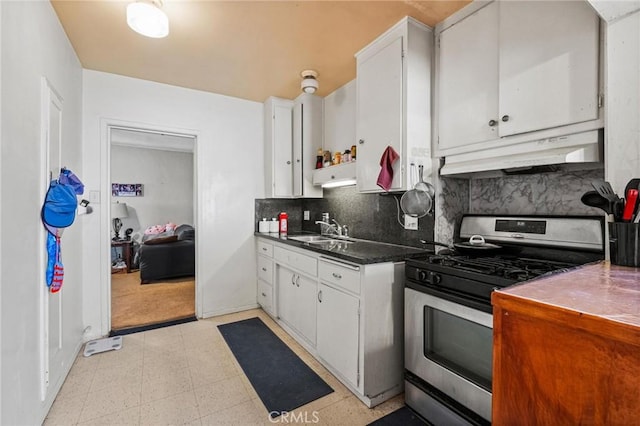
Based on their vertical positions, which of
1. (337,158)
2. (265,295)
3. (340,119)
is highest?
(340,119)

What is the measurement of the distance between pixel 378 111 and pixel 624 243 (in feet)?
4.98

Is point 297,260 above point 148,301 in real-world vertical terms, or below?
above

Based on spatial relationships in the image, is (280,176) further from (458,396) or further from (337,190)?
(458,396)

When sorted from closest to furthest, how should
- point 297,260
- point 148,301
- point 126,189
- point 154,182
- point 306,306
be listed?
point 306,306 < point 297,260 < point 148,301 < point 126,189 < point 154,182

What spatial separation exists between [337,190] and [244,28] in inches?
66.5

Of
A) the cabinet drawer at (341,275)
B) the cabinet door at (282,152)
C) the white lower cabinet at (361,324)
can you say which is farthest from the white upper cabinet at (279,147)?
the cabinet drawer at (341,275)

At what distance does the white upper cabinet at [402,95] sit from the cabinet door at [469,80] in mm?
102

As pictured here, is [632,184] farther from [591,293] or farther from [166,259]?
[166,259]

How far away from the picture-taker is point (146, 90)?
9.41 feet

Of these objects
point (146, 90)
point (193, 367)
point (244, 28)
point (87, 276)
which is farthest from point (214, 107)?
point (193, 367)

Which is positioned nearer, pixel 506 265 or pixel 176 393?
pixel 506 265

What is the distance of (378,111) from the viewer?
213 cm

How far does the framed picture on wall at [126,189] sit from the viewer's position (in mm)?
5930

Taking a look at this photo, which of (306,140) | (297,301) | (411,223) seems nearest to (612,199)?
(411,223)
